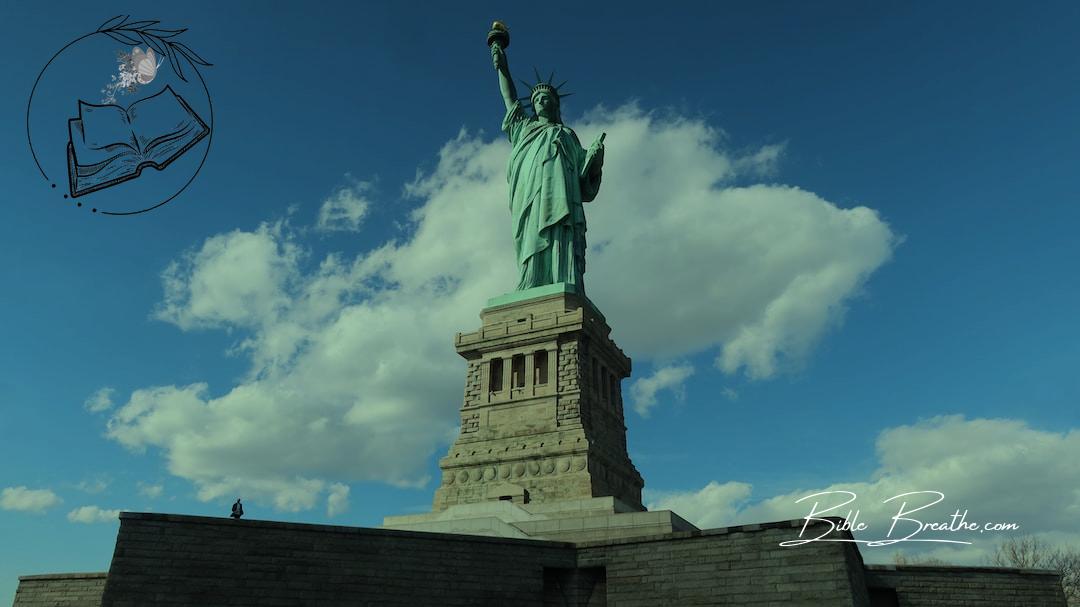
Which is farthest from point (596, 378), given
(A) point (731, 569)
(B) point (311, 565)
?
(B) point (311, 565)

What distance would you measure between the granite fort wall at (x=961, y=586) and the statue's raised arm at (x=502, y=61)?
31.6 metres

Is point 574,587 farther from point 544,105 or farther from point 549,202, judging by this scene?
point 544,105

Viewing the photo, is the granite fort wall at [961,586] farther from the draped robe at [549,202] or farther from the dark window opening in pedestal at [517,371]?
the draped robe at [549,202]

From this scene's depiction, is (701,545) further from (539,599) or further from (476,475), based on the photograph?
(476,475)

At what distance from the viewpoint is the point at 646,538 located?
18828 mm

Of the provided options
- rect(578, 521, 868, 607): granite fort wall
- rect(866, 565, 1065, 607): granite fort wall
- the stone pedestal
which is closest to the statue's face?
the stone pedestal

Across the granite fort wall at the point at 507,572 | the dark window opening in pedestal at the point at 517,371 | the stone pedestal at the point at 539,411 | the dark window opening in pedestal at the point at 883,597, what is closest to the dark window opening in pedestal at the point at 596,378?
the stone pedestal at the point at 539,411

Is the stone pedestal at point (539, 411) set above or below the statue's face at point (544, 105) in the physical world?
below

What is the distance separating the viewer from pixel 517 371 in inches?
1419

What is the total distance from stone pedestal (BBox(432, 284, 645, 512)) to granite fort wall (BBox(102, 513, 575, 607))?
11.4m

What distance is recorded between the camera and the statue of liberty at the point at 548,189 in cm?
3834

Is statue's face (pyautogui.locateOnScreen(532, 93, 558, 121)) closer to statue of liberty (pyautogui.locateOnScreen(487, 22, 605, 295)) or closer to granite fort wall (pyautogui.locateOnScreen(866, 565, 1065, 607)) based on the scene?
statue of liberty (pyautogui.locateOnScreen(487, 22, 605, 295))

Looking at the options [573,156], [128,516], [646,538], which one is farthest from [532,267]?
[128,516]

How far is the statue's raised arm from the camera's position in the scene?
4369 cm
